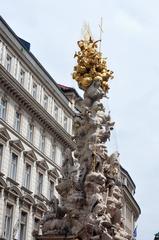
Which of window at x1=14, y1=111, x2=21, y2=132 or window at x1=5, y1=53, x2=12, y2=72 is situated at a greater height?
window at x1=5, y1=53, x2=12, y2=72

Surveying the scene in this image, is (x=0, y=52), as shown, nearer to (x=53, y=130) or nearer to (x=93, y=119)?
(x=53, y=130)

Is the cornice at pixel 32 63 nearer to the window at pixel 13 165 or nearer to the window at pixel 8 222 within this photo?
the window at pixel 13 165

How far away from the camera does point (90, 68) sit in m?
17.9

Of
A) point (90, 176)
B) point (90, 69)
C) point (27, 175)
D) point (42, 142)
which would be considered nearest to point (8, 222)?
point (27, 175)

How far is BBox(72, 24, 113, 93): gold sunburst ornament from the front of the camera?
1781 centimetres

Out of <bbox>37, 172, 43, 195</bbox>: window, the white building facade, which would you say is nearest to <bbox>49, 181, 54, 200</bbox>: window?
the white building facade

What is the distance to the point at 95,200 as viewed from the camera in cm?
1482

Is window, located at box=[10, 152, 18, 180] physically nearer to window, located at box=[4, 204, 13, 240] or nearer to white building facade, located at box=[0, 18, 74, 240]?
white building facade, located at box=[0, 18, 74, 240]

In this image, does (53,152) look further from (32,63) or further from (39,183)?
(32,63)

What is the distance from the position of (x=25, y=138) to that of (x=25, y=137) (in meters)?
0.09

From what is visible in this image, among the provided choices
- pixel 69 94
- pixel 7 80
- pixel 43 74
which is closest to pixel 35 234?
pixel 7 80

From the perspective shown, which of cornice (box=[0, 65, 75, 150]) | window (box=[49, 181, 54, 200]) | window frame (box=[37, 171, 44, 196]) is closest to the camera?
cornice (box=[0, 65, 75, 150])

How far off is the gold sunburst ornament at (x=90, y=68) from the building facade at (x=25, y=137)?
13664 mm

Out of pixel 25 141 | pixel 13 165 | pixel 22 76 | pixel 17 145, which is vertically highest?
pixel 22 76
